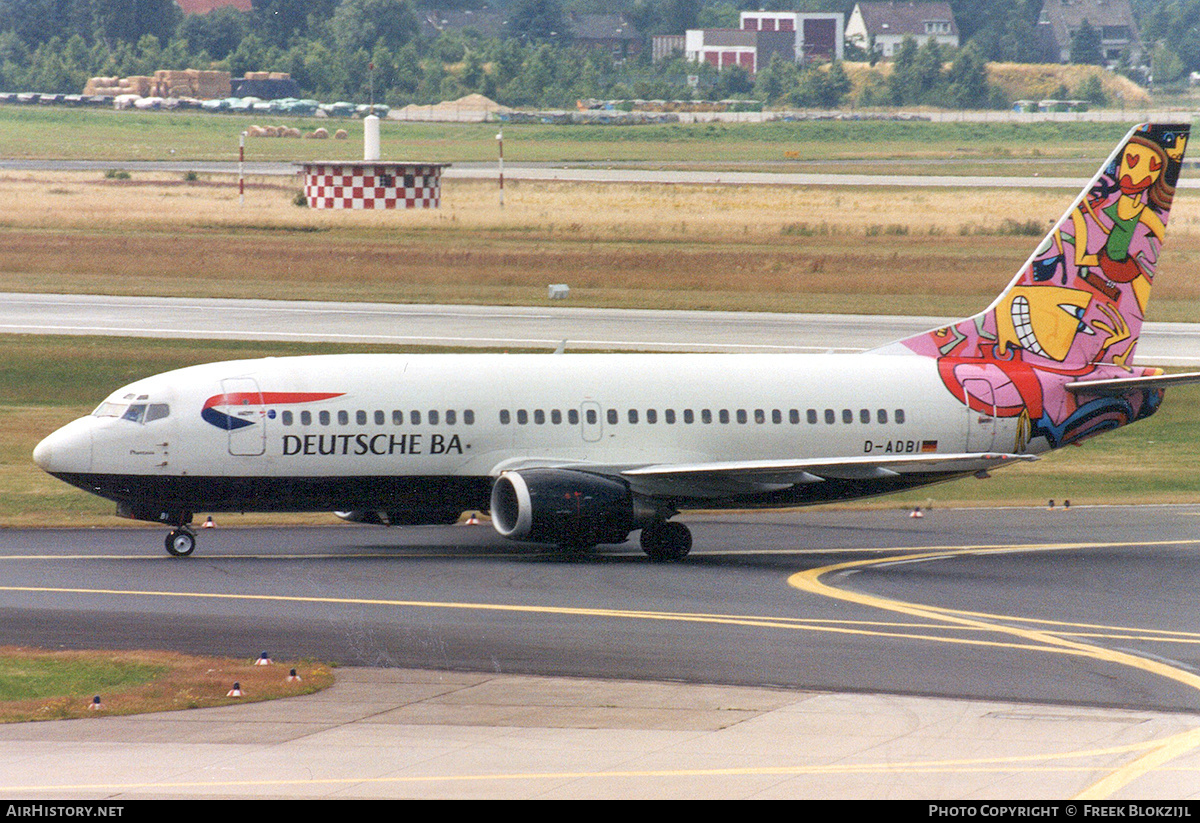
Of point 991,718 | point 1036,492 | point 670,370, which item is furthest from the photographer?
point 1036,492

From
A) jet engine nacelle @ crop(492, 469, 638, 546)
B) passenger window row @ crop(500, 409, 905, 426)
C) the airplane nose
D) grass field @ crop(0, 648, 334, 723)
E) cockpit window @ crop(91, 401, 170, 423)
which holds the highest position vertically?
cockpit window @ crop(91, 401, 170, 423)

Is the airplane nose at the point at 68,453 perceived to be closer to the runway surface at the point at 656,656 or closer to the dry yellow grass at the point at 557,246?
the runway surface at the point at 656,656

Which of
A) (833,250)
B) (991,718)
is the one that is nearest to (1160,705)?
(991,718)

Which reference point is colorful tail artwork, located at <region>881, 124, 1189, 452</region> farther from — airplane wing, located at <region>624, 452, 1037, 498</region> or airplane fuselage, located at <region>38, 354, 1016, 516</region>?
airplane wing, located at <region>624, 452, 1037, 498</region>

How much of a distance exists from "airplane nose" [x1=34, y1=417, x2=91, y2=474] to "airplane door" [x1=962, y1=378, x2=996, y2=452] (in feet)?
61.4

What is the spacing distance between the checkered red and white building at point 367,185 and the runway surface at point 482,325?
33856mm

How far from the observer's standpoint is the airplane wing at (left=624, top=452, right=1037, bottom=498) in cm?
3372

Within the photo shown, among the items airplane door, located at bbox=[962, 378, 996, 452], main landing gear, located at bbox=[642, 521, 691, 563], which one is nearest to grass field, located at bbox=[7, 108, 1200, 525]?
airplane door, located at bbox=[962, 378, 996, 452]

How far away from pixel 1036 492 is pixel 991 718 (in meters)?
23.6

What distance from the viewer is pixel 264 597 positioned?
29.8 metres

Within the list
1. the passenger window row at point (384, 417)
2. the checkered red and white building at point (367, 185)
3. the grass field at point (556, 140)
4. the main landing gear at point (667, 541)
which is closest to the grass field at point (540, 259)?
the checkered red and white building at point (367, 185)

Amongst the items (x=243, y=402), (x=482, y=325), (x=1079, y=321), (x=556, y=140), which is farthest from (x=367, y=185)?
(x=243, y=402)

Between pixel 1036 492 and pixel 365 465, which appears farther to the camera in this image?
pixel 1036 492
